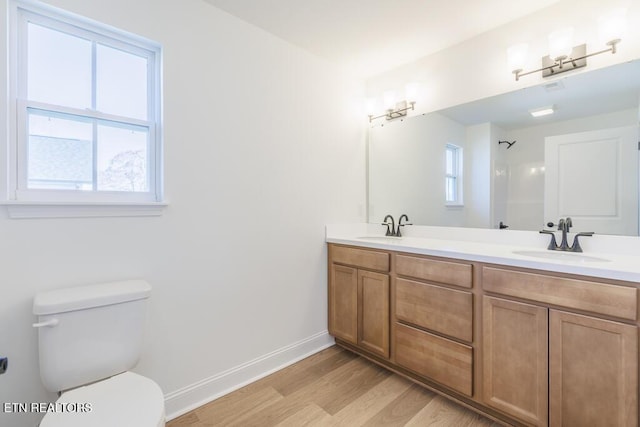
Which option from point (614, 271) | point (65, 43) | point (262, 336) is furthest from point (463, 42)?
point (262, 336)

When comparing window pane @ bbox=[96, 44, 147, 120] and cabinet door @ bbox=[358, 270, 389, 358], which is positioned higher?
window pane @ bbox=[96, 44, 147, 120]

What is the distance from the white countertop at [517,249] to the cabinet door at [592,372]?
21 centimetres

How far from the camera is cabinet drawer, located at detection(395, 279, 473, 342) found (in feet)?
5.24

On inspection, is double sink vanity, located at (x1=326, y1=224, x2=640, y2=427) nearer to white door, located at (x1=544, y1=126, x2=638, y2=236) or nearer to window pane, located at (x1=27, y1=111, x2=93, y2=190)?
white door, located at (x1=544, y1=126, x2=638, y2=236)

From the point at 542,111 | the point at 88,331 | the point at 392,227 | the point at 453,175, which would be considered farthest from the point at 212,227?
the point at 542,111

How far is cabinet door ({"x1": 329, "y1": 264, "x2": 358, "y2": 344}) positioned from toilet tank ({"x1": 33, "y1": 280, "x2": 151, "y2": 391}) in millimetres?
A: 1363

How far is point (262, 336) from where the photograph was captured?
6.59 ft

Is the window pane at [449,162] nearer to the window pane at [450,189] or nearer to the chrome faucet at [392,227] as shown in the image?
the window pane at [450,189]

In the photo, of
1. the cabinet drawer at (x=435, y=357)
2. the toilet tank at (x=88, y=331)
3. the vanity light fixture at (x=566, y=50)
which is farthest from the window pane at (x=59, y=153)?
the vanity light fixture at (x=566, y=50)

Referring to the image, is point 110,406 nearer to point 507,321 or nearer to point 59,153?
point 59,153

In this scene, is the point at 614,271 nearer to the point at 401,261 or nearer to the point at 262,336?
the point at 401,261

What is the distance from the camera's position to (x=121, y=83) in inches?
60.6

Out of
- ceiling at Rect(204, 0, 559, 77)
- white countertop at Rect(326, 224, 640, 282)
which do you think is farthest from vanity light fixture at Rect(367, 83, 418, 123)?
white countertop at Rect(326, 224, 640, 282)

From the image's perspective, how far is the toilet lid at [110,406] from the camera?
3.12 ft
